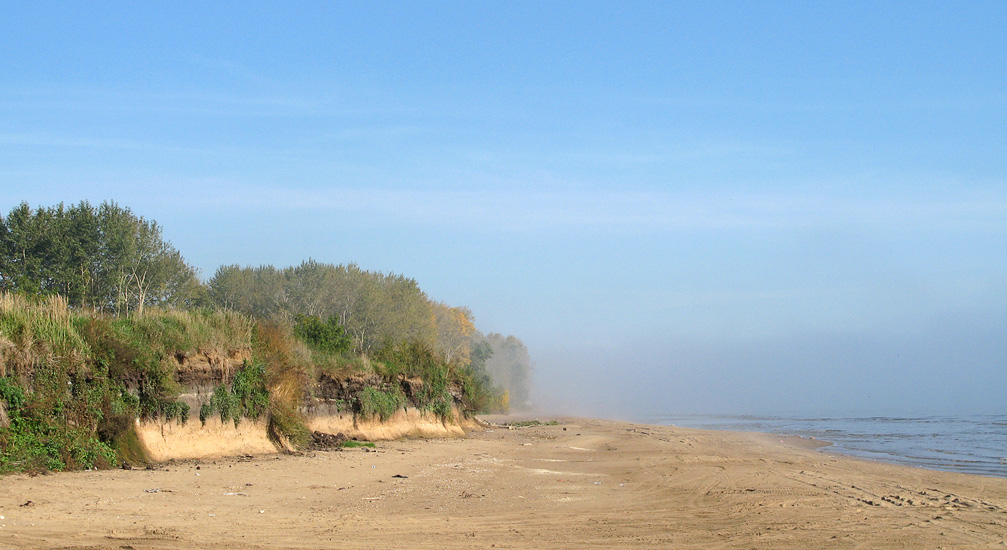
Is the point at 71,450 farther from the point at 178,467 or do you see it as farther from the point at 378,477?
the point at 378,477

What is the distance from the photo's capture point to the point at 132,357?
13.7 meters

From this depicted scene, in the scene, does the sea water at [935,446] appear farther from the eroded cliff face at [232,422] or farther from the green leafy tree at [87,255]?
the green leafy tree at [87,255]

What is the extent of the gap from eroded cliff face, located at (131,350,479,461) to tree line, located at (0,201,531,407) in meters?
4.45

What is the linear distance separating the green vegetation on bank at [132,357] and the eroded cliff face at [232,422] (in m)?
0.08

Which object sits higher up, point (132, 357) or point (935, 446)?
point (132, 357)

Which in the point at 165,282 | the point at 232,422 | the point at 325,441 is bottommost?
the point at 325,441

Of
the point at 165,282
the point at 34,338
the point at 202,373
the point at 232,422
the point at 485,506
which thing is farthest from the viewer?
the point at 165,282

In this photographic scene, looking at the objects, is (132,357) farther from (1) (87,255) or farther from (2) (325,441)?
(1) (87,255)

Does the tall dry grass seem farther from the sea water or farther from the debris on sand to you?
the sea water

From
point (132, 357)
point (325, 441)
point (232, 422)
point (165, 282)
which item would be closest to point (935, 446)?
point (325, 441)

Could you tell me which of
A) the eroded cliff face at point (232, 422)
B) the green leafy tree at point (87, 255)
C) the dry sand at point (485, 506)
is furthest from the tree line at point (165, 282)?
the dry sand at point (485, 506)

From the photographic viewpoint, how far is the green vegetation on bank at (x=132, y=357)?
11.8m

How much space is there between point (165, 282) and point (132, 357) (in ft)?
112

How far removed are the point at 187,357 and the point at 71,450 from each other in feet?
12.4
